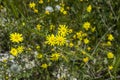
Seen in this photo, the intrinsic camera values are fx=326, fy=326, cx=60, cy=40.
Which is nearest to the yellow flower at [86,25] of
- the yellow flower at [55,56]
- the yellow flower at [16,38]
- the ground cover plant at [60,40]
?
the ground cover plant at [60,40]

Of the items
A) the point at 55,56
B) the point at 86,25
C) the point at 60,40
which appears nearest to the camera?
the point at 60,40

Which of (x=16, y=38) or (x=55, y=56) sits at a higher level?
(x=16, y=38)

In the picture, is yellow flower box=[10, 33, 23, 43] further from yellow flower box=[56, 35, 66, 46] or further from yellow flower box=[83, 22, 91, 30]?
yellow flower box=[83, 22, 91, 30]

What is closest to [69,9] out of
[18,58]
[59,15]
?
[59,15]

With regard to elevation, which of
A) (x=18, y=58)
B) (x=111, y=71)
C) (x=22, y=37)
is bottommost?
(x=111, y=71)

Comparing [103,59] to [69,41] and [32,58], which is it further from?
[32,58]

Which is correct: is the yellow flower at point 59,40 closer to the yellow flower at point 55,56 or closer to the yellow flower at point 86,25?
the yellow flower at point 55,56

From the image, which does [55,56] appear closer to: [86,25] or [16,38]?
[16,38]

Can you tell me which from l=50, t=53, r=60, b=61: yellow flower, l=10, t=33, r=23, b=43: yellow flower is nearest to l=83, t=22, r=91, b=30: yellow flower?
l=50, t=53, r=60, b=61: yellow flower

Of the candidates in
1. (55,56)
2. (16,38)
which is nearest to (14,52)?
(16,38)
